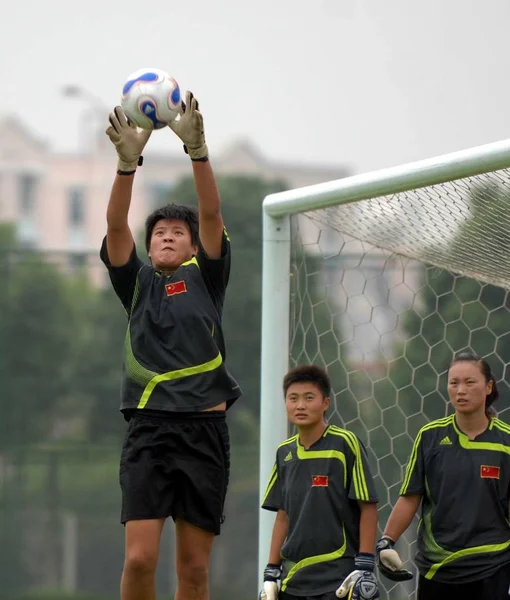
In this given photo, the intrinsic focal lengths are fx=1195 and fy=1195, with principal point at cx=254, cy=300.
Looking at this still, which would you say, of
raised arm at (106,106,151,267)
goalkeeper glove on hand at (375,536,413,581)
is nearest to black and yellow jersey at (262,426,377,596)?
goalkeeper glove on hand at (375,536,413,581)

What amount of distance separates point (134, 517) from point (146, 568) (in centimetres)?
17

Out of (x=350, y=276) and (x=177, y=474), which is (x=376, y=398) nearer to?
(x=350, y=276)

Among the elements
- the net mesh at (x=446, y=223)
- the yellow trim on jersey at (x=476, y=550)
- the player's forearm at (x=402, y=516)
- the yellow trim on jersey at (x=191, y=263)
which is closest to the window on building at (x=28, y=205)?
the net mesh at (x=446, y=223)

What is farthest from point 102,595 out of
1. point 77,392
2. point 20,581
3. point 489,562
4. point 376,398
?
point 489,562

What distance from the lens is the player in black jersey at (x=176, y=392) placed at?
13.0ft

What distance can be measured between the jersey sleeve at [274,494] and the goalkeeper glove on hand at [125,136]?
1.47m

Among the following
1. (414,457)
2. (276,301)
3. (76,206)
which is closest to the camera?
(414,457)

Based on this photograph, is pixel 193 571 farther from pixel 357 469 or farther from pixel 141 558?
pixel 357 469

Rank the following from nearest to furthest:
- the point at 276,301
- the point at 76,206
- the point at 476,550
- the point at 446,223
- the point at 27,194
A: the point at 476,550, the point at 446,223, the point at 276,301, the point at 76,206, the point at 27,194

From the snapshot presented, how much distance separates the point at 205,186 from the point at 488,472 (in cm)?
151

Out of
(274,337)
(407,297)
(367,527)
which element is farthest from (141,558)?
(407,297)

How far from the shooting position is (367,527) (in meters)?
4.45

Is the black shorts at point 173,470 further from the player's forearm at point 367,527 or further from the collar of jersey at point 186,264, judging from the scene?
the player's forearm at point 367,527

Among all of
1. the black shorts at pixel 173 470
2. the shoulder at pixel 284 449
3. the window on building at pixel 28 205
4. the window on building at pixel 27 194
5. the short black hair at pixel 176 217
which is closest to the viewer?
the black shorts at pixel 173 470
